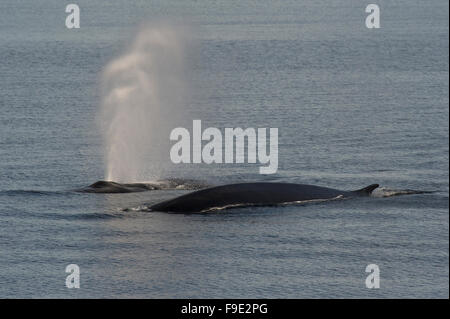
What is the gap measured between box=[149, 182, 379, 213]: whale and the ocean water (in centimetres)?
65

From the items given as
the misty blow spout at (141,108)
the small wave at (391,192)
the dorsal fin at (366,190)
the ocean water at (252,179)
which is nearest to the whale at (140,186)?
the ocean water at (252,179)

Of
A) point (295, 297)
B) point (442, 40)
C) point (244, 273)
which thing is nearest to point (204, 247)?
point (244, 273)

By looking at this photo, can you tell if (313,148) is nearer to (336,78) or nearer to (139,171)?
(139,171)

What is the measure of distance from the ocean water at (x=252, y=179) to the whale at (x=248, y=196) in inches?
25.6

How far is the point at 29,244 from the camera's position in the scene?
37.8 meters

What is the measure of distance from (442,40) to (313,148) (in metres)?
63.1

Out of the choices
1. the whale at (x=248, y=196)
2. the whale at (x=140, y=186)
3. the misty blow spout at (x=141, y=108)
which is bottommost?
the whale at (x=248, y=196)

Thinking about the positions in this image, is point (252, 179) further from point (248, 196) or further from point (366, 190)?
point (366, 190)

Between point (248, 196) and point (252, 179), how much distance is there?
242 inches

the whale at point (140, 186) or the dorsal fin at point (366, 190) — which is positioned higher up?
the whale at point (140, 186)

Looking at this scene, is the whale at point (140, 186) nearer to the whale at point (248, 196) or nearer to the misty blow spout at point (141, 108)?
the misty blow spout at point (141, 108)

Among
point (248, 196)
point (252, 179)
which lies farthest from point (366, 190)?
point (252, 179)

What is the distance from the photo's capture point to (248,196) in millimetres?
43188

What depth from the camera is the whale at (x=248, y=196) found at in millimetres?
42625
